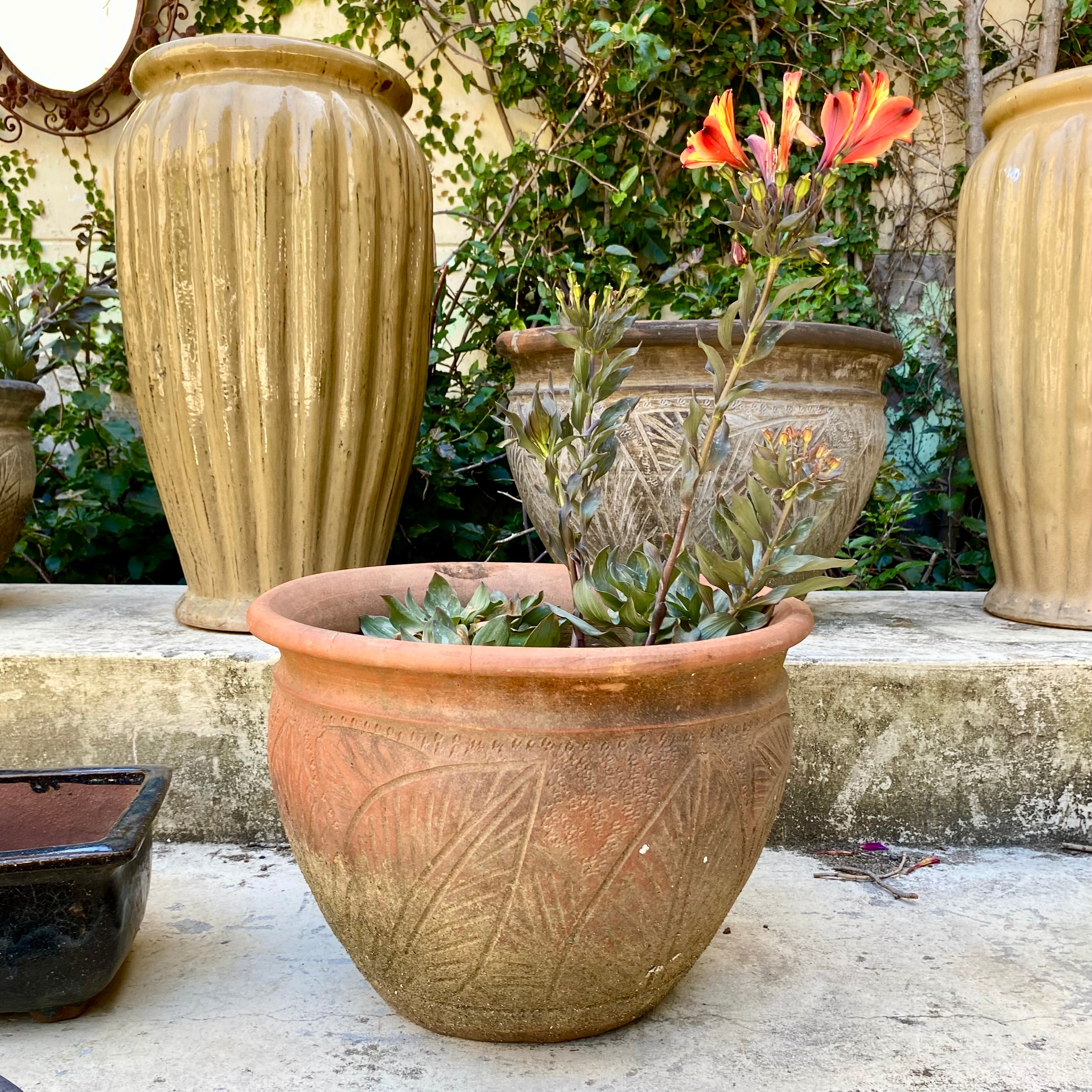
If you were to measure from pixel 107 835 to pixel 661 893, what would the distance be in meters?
0.64

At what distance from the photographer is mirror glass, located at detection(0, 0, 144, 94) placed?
3.13 m

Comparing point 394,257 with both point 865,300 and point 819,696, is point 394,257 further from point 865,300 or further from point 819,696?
point 865,300

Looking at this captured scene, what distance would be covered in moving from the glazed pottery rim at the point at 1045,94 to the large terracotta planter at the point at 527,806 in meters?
1.45

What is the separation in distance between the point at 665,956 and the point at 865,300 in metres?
2.60

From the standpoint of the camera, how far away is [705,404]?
5.72ft

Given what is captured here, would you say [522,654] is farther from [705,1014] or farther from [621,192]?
[621,192]

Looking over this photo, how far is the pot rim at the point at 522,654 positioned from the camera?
3.07ft

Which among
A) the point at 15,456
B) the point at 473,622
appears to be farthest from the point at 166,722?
the point at 473,622

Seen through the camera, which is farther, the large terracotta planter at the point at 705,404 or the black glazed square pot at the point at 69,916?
the large terracotta planter at the point at 705,404

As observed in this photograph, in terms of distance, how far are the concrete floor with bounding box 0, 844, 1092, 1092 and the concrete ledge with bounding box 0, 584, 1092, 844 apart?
0.53 ft

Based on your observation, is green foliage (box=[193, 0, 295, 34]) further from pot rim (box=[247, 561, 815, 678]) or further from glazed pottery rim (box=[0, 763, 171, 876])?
pot rim (box=[247, 561, 815, 678])

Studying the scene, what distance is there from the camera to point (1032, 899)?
59.2 inches

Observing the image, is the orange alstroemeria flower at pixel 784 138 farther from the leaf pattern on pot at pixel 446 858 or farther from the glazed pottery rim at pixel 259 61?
the glazed pottery rim at pixel 259 61

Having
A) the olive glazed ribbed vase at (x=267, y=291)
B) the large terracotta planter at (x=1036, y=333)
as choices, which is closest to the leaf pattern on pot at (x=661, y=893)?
the olive glazed ribbed vase at (x=267, y=291)
